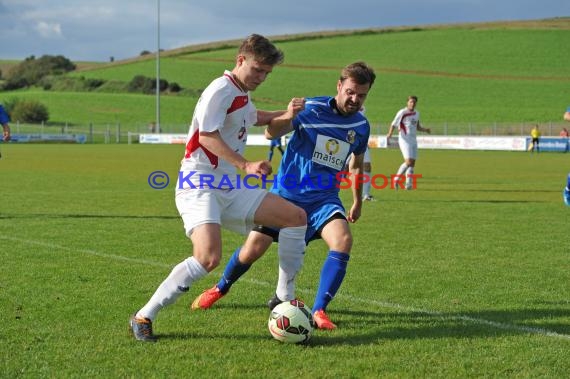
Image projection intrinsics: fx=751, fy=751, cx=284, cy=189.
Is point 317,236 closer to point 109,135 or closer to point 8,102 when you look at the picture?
point 109,135

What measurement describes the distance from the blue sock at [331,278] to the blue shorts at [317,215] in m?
0.31

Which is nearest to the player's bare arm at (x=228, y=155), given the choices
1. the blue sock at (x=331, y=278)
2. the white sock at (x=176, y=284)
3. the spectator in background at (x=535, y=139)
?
the white sock at (x=176, y=284)

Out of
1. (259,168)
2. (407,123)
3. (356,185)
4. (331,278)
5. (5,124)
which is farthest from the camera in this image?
(407,123)

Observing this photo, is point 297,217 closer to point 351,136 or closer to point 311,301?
point 351,136

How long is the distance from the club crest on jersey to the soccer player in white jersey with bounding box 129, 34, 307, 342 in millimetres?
700

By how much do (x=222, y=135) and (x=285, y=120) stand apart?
0.62 meters

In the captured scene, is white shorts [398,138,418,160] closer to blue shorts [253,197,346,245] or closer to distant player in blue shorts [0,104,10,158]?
distant player in blue shorts [0,104,10,158]

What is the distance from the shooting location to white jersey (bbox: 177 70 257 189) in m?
4.97

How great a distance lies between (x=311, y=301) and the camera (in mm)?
6230

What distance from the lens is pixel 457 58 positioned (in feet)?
273

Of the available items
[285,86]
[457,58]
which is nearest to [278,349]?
[285,86]

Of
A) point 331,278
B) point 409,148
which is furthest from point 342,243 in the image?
point 409,148

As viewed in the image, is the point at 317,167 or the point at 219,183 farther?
the point at 317,167

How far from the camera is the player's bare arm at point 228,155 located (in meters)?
4.76
